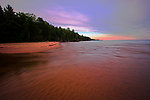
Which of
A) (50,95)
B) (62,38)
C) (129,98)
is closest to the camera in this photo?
(129,98)

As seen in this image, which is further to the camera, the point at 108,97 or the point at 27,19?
the point at 27,19

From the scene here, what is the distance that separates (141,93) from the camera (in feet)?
6.06

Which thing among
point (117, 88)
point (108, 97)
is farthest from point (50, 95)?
point (117, 88)

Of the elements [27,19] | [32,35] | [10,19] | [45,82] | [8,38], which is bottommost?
[45,82]

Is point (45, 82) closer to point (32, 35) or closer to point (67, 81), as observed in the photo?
point (67, 81)

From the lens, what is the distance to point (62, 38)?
7444 cm

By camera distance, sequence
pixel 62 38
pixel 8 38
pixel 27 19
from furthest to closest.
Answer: pixel 62 38, pixel 27 19, pixel 8 38

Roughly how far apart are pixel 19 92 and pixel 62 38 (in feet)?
246

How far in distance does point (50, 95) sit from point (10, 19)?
112 feet

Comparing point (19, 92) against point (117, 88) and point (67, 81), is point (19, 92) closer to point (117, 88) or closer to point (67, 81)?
point (67, 81)

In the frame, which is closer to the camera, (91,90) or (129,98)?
(129,98)

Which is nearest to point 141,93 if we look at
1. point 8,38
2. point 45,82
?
point 45,82

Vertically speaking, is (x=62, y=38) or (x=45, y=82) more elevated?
(x=62, y=38)

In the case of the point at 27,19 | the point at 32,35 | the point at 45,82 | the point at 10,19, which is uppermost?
the point at 27,19
